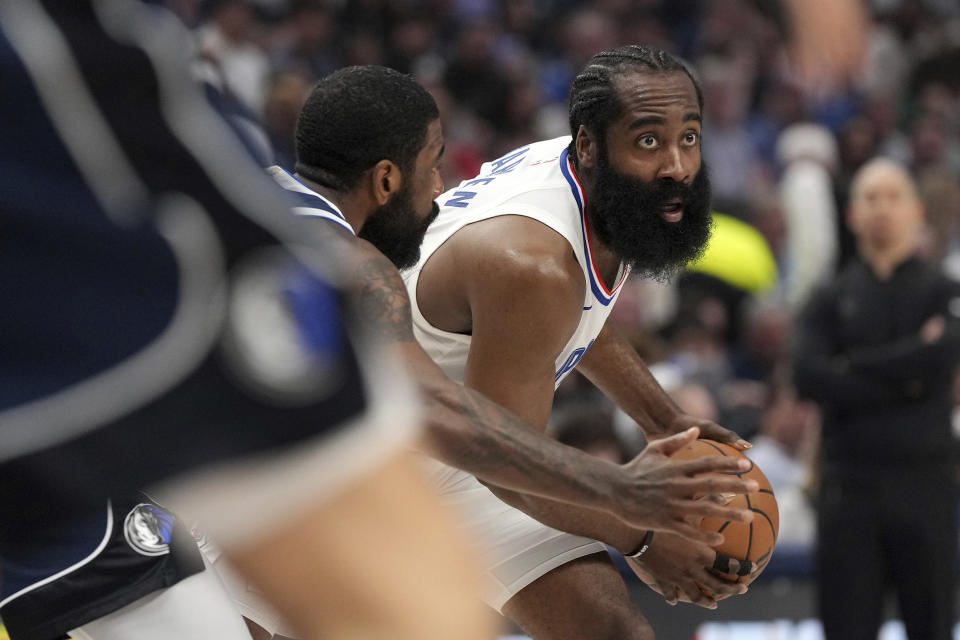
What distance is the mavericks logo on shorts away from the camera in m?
2.82

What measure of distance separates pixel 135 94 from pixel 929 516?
4.60m

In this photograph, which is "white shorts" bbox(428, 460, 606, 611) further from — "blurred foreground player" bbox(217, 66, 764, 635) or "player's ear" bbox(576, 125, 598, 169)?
"player's ear" bbox(576, 125, 598, 169)

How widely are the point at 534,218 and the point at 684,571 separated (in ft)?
3.24

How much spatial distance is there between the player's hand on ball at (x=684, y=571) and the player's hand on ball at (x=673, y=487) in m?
0.62

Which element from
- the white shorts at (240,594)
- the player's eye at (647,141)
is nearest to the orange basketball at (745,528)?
the player's eye at (647,141)

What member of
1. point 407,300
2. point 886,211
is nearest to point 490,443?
point 407,300

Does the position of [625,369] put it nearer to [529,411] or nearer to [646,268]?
[646,268]

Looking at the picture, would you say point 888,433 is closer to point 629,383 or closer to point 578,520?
point 629,383

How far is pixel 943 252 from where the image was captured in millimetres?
8016

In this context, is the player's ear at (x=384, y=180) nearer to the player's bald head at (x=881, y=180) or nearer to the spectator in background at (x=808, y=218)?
the player's bald head at (x=881, y=180)

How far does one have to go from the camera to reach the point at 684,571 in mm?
3406

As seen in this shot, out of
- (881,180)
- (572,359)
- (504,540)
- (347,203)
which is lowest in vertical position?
(881,180)

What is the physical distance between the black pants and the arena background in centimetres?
36

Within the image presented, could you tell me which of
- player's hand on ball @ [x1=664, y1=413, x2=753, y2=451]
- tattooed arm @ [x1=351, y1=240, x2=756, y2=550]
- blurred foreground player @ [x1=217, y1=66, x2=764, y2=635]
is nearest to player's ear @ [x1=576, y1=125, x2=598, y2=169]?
blurred foreground player @ [x1=217, y1=66, x2=764, y2=635]
